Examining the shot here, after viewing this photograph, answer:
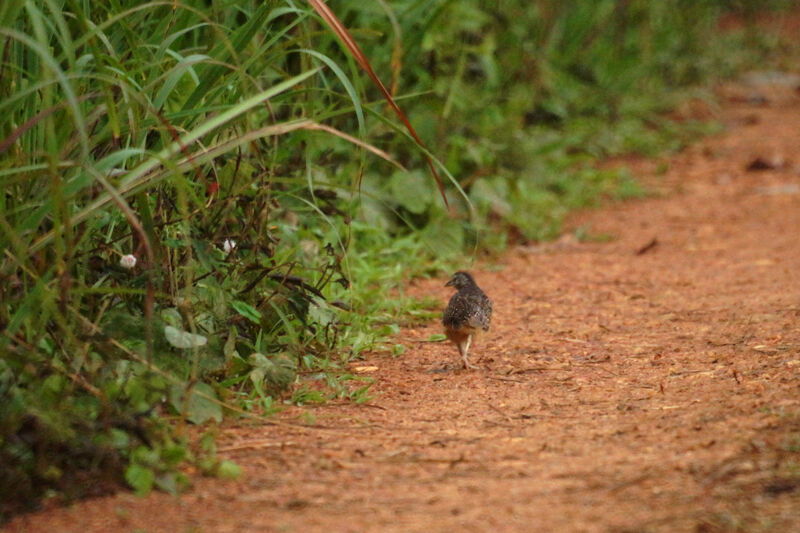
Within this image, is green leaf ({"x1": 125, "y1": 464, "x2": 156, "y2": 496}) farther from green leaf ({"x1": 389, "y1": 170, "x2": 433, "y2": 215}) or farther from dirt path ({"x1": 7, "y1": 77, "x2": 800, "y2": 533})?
green leaf ({"x1": 389, "y1": 170, "x2": 433, "y2": 215})

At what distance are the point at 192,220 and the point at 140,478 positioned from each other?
127 centimetres

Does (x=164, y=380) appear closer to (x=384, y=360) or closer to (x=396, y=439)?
Answer: (x=396, y=439)

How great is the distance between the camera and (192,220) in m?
3.83

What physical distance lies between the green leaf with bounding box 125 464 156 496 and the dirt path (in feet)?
0.11

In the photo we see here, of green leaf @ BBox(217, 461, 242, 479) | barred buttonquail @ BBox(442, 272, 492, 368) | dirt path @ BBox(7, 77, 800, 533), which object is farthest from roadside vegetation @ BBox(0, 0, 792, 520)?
barred buttonquail @ BBox(442, 272, 492, 368)

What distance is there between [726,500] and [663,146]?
24.4 ft

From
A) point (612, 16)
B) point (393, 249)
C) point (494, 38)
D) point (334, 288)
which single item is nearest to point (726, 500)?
point (334, 288)

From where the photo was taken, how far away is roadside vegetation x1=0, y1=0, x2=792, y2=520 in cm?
288

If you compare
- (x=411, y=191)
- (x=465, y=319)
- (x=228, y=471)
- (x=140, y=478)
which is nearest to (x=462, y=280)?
(x=465, y=319)

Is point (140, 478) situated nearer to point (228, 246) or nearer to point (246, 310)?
point (246, 310)

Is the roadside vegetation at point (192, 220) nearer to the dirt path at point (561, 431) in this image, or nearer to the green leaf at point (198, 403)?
the green leaf at point (198, 403)

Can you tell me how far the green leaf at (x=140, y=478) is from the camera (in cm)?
279

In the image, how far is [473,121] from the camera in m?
7.04

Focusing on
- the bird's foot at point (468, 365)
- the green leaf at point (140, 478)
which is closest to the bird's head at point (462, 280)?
the bird's foot at point (468, 365)
